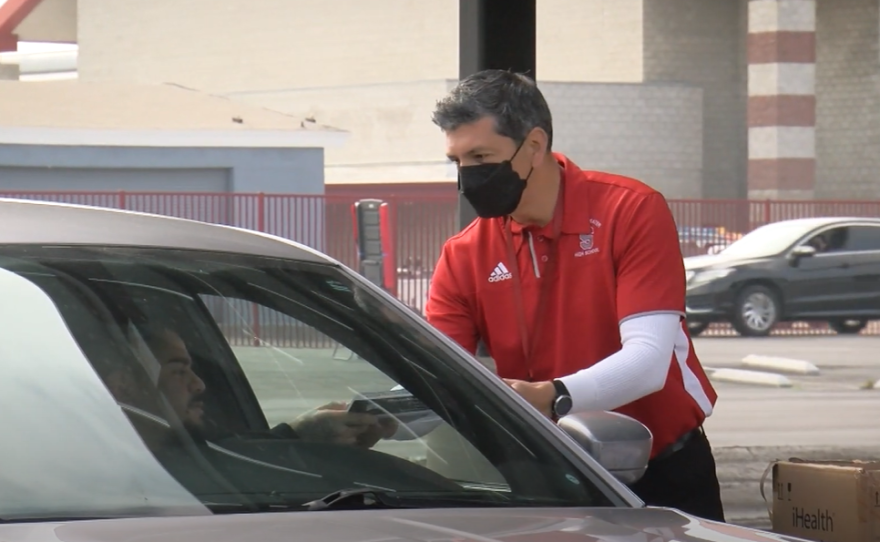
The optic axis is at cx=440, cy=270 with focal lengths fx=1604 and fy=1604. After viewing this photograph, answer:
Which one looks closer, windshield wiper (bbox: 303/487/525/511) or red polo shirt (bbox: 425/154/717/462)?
windshield wiper (bbox: 303/487/525/511)

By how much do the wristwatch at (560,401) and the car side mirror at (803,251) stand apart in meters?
19.7

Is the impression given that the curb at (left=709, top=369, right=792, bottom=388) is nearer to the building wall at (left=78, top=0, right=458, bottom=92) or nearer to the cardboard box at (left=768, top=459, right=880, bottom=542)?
the cardboard box at (left=768, top=459, right=880, bottom=542)

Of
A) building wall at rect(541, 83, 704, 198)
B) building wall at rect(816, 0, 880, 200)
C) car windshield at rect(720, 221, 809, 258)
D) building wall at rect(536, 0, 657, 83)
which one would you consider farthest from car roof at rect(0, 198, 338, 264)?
building wall at rect(816, 0, 880, 200)

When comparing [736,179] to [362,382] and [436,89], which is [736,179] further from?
[362,382]

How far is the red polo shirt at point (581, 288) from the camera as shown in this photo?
3523 millimetres

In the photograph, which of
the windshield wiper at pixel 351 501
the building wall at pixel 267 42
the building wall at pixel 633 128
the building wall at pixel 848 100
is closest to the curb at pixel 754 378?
the windshield wiper at pixel 351 501

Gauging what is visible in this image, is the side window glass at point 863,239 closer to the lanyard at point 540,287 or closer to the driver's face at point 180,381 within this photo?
the lanyard at point 540,287

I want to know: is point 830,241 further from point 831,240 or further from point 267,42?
point 267,42

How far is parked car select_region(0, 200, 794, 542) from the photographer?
2424 mm

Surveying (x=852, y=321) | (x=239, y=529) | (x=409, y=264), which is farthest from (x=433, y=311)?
(x=852, y=321)

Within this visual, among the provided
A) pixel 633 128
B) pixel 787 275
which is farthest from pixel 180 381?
pixel 633 128

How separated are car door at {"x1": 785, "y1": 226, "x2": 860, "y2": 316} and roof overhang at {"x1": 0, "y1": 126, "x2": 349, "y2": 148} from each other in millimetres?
9659

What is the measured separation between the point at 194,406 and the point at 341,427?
278 mm

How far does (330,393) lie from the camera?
3029 millimetres
